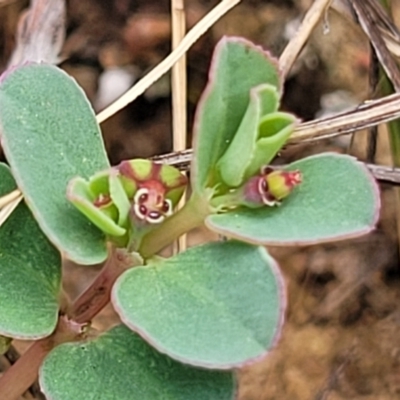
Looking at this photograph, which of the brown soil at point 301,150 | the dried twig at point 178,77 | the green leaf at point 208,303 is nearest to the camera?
the green leaf at point 208,303

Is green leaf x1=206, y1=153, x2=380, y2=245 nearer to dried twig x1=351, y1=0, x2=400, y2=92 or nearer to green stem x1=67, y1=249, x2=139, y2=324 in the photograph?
green stem x1=67, y1=249, x2=139, y2=324

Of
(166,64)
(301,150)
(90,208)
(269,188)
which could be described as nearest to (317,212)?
(269,188)

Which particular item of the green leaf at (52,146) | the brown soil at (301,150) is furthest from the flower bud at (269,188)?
the brown soil at (301,150)

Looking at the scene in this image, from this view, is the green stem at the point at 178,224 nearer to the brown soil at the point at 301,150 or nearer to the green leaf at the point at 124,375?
the green leaf at the point at 124,375

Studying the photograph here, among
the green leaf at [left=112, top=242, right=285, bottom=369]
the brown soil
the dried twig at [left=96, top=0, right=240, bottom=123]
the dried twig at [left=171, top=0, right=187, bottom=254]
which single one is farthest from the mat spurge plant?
the brown soil

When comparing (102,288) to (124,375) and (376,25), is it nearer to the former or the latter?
(124,375)

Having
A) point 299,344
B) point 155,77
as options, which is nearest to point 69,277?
point 299,344
